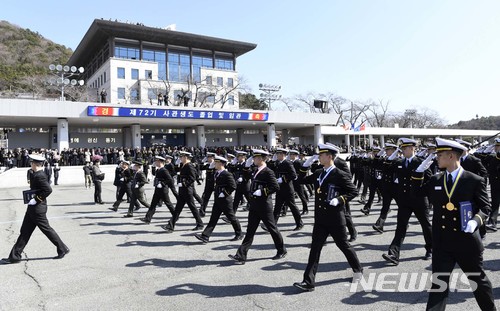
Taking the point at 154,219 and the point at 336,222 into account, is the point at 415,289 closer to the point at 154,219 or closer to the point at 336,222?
the point at 336,222

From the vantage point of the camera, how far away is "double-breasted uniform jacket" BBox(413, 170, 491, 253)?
3307 mm

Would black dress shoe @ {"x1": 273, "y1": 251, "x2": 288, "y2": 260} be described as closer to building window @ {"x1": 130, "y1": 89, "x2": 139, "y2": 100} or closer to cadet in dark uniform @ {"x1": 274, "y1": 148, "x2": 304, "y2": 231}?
cadet in dark uniform @ {"x1": 274, "y1": 148, "x2": 304, "y2": 231}

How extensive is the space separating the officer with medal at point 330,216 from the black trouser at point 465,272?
1.28 metres

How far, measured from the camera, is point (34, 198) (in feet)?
20.5

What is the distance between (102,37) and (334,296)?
54.6m

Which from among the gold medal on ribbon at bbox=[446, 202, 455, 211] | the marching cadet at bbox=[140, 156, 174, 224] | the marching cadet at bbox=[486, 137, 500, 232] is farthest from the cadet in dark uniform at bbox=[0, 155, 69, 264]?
the marching cadet at bbox=[486, 137, 500, 232]

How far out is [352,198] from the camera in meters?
4.70

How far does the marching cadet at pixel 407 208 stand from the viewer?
561 centimetres

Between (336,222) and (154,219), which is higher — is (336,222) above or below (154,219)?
above

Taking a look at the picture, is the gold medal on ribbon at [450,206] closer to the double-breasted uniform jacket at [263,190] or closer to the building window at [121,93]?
the double-breasted uniform jacket at [263,190]

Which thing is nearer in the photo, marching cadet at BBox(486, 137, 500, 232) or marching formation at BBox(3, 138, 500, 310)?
marching formation at BBox(3, 138, 500, 310)

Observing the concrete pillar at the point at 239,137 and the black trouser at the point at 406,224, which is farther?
the concrete pillar at the point at 239,137

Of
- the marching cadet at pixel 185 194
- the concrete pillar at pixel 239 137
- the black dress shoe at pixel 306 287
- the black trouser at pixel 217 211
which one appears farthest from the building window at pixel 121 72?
the black dress shoe at pixel 306 287

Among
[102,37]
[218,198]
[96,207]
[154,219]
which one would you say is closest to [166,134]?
[102,37]
